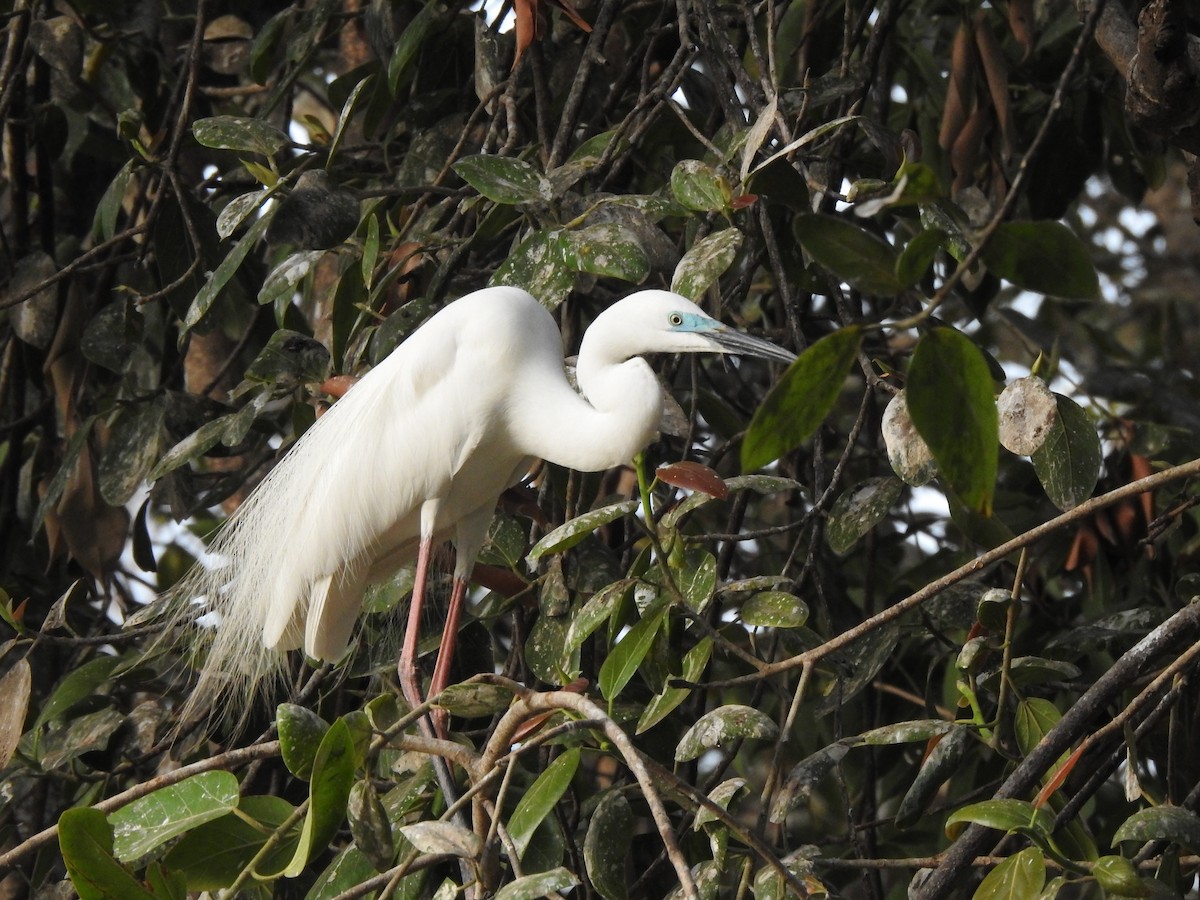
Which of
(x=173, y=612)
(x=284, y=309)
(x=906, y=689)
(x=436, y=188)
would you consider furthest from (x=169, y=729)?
(x=906, y=689)

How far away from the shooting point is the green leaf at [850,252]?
97 cm

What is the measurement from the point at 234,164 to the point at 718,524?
1.30 meters

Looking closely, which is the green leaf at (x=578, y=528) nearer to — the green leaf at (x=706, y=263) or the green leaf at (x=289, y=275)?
the green leaf at (x=706, y=263)

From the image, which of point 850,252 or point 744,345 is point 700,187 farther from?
point 850,252

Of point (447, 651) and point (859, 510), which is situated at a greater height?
point (859, 510)

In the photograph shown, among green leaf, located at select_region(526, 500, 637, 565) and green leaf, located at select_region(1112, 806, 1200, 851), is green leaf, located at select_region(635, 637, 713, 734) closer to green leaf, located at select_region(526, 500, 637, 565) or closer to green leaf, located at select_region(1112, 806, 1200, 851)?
green leaf, located at select_region(526, 500, 637, 565)

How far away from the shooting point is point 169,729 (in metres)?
2.46

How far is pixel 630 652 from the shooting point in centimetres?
162

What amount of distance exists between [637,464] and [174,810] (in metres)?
0.68

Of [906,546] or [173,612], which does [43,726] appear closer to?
A: [173,612]

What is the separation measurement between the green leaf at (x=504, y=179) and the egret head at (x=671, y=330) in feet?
0.65

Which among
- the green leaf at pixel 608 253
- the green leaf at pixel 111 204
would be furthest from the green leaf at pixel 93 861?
the green leaf at pixel 111 204

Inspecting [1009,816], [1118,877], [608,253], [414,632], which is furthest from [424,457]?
[1118,877]

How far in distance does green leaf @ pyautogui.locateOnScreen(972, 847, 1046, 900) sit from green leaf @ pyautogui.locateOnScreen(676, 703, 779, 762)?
288mm
